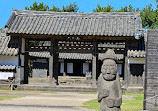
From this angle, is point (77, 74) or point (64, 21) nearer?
point (64, 21)

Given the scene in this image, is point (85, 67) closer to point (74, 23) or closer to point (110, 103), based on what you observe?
point (74, 23)

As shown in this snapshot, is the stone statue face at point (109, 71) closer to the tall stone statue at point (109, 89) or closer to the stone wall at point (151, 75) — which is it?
the tall stone statue at point (109, 89)

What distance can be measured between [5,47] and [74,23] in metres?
5.46

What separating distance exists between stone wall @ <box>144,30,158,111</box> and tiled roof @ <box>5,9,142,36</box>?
2.68 meters

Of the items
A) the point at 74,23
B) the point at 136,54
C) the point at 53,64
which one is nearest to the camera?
the point at 136,54

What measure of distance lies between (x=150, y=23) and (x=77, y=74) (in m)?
14.7

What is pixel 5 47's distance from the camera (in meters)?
22.6

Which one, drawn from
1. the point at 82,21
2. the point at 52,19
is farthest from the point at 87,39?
the point at 52,19

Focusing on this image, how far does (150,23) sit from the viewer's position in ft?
146

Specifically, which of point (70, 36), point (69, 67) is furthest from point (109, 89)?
point (69, 67)

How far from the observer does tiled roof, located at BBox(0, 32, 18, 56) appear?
22078 mm

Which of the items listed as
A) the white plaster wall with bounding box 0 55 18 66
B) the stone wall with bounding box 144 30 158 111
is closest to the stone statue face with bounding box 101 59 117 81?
the stone wall with bounding box 144 30 158 111

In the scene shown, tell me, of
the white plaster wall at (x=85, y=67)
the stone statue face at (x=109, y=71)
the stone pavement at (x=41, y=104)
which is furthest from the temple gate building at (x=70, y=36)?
the stone statue face at (x=109, y=71)

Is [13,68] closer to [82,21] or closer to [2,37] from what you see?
[2,37]
